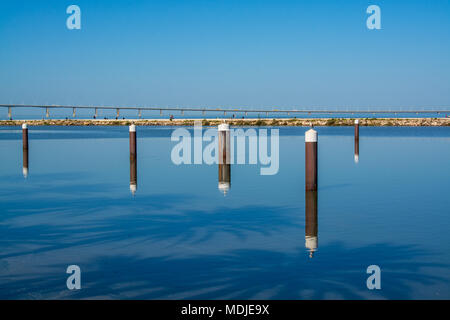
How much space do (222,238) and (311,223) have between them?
2069mm

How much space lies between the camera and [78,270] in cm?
828

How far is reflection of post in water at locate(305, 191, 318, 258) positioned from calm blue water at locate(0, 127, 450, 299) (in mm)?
117

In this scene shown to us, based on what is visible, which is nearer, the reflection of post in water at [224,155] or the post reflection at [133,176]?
the post reflection at [133,176]

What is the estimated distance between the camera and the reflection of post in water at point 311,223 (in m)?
9.84

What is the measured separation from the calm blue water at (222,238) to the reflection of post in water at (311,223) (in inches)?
4.6

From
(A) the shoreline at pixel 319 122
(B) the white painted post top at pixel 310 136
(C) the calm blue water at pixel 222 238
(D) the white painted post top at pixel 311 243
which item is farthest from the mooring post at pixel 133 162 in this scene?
(A) the shoreline at pixel 319 122

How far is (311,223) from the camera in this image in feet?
38.0

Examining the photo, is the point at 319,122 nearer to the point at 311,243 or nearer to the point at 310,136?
the point at 310,136

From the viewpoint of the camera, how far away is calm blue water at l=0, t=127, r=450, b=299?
25.1ft

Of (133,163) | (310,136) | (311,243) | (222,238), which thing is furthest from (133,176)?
(311,243)

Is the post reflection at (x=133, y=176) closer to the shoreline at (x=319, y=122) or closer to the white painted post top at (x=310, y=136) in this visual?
the white painted post top at (x=310, y=136)
